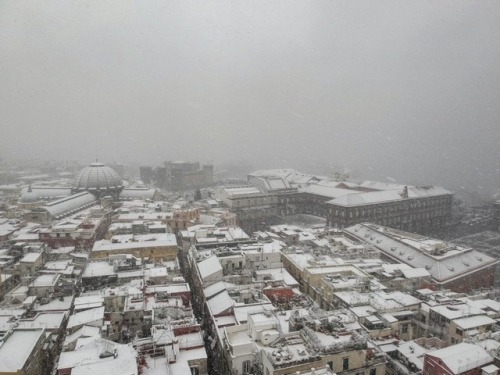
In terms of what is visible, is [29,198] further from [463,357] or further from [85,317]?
[463,357]

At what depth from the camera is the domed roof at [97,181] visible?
126062mm

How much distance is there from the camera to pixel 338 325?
35469 mm

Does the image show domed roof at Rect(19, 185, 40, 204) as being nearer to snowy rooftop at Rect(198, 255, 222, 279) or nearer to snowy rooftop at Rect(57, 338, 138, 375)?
snowy rooftop at Rect(198, 255, 222, 279)

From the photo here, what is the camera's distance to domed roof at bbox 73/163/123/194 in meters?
126

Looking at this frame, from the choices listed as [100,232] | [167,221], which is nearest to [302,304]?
[167,221]

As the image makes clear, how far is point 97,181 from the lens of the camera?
12669 cm

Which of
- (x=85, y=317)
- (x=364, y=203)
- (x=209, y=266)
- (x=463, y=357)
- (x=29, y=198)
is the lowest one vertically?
(x=85, y=317)

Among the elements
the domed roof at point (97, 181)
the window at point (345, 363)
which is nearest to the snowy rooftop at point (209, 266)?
the window at point (345, 363)

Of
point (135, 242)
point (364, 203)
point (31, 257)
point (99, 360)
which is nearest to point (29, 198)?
point (31, 257)

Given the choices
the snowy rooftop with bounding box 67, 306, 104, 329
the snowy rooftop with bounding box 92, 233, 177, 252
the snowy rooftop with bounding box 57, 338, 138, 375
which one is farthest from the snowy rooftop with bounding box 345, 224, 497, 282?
the snowy rooftop with bounding box 67, 306, 104, 329

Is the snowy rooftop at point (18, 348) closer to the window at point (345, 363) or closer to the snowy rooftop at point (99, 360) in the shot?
the snowy rooftop at point (99, 360)

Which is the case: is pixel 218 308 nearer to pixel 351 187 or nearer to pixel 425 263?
pixel 425 263

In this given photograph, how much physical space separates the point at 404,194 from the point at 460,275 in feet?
180

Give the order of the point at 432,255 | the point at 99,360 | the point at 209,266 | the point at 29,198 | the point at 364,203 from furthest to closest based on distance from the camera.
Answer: the point at 29,198 → the point at 364,203 → the point at 432,255 → the point at 209,266 → the point at 99,360
